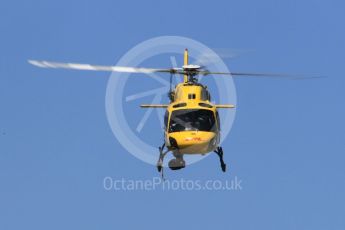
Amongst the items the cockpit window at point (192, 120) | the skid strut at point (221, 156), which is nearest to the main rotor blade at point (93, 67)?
the cockpit window at point (192, 120)

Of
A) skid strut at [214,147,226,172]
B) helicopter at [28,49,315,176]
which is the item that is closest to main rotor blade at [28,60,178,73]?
helicopter at [28,49,315,176]

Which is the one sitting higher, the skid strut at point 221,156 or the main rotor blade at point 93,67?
the main rotor blade at point 93,67

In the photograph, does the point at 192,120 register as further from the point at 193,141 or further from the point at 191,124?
the point at 193,141

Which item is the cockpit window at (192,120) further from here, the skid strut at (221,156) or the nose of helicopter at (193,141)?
the skid strut at (221,156)

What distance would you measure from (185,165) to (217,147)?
218cm

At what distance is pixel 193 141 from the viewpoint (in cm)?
4147

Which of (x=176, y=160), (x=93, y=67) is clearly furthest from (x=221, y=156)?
(x=93, y=67)

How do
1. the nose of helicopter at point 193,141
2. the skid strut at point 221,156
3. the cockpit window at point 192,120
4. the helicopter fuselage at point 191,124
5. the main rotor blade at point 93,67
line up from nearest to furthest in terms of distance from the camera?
the main rotor blade at point 93,67
the nose of helicopter at point 193,141
the helicopter fuselage at point 191,124
the cockpit window at point 192,120
the skid strut at point 221,156

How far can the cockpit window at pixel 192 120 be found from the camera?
42375 mm

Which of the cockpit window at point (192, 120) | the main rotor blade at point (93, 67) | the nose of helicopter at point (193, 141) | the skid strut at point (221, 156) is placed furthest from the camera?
the skid strut at point (221, 156)

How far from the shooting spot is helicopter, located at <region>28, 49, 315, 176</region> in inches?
1644

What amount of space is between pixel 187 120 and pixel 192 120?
27 centimetres

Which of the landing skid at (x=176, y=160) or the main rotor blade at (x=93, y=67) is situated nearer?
the main rotor blade at (x=93, y=67)

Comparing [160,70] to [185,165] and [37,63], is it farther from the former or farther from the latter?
[37,63]
